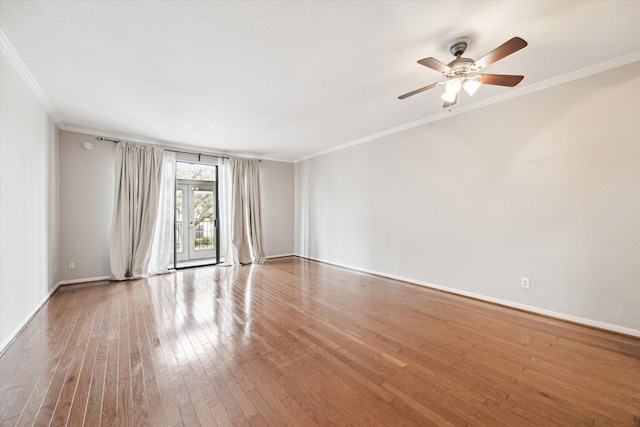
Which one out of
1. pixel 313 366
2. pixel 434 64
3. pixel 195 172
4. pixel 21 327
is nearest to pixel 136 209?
pixel 195 172

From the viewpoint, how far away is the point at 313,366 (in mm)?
1963

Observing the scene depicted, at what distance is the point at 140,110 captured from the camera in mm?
3467

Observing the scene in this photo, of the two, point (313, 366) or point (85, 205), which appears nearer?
point (313, 366)

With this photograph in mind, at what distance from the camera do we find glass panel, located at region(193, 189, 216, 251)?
6.18m

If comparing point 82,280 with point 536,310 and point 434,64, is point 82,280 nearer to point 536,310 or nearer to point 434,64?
point 434,64

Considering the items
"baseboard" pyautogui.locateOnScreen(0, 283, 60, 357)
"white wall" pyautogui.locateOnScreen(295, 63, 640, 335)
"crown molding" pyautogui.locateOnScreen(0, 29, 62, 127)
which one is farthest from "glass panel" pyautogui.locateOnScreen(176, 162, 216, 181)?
"white wall" pyautogui.locateOnScreen(295, 63, 640, 335)

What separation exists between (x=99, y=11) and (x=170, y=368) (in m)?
2.69

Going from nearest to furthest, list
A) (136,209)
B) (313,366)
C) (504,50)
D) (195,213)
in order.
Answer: (504,50), (313,366), (136,209), (195,213)

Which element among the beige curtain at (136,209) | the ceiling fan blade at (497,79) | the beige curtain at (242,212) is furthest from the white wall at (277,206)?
the ceiling fan blade at (497,79)

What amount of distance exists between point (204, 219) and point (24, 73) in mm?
4164

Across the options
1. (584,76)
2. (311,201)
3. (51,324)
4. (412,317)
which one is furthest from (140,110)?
(584,76)

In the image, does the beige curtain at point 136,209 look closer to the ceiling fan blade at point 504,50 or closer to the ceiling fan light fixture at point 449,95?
the ceiling fan light fixture at point 449,95

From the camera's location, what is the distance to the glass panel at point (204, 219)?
6.18m

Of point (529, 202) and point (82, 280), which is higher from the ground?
point (529, 202)
